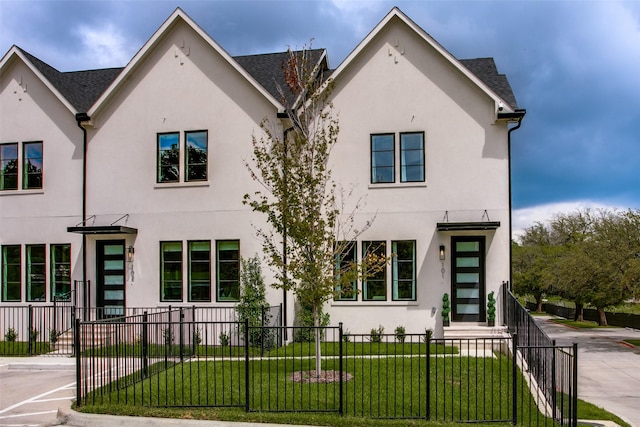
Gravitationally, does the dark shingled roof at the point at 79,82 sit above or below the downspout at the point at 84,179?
above

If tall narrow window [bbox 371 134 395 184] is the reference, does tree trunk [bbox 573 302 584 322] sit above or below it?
below

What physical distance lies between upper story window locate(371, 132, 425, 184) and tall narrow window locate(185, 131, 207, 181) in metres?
4.93

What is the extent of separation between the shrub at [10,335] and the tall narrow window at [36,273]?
3.35 ft

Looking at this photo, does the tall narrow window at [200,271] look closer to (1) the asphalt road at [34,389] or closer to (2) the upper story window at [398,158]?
(1) the asphalt road at [34,389]

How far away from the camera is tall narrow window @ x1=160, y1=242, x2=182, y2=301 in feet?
56.9

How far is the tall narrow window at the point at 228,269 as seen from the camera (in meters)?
17.0

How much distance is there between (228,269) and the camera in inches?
674

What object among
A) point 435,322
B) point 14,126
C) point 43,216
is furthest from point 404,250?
point 14,126

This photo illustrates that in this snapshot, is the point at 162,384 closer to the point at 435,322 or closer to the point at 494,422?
the point at 494,422

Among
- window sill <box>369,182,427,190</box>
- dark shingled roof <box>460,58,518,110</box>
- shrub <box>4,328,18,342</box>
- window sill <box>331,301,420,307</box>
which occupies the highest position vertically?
dark shingled roof <box>460,58,518,110</box>

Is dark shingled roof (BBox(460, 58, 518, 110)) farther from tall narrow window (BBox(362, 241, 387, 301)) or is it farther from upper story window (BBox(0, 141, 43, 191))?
upper story window (BBox(0, 141, 43, 191))

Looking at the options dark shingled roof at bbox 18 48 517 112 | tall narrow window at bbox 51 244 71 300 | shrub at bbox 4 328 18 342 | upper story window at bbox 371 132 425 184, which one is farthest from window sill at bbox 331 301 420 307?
shrub at bbox 4 328 18 342

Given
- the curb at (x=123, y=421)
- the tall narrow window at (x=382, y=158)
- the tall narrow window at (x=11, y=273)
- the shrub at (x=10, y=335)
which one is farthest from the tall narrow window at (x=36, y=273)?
the tall narrow window at (x=382, y=158)

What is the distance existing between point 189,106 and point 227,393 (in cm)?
988
